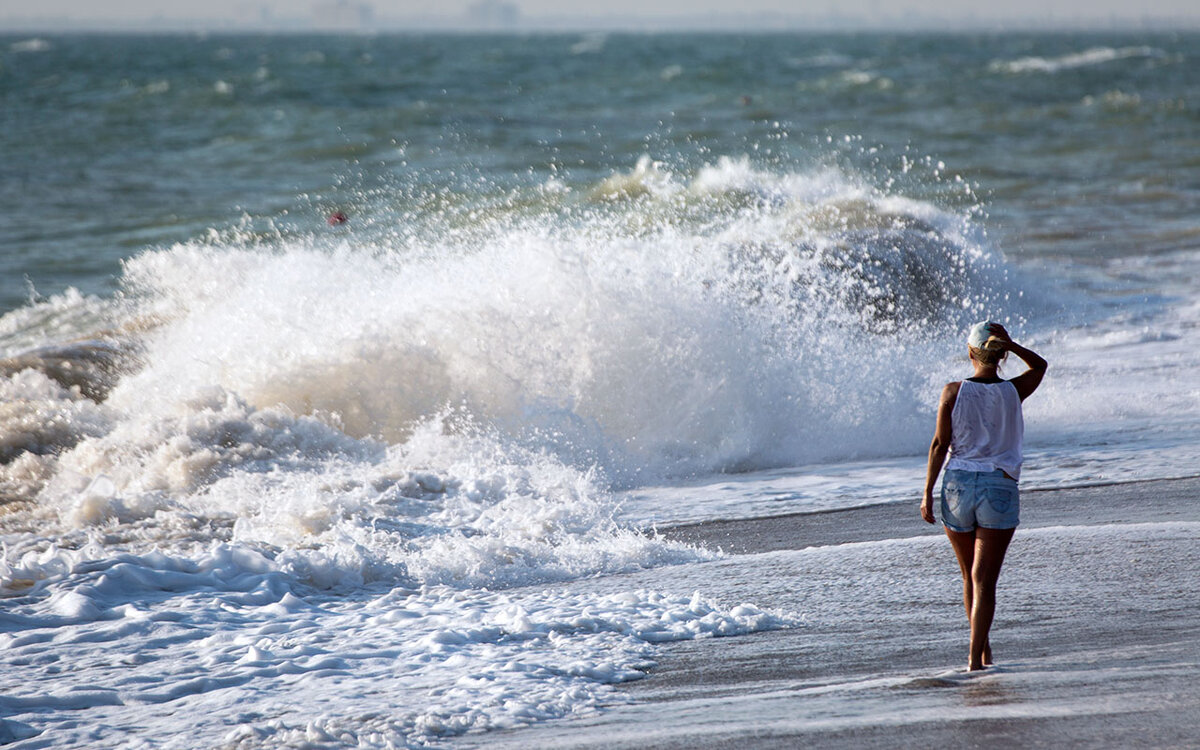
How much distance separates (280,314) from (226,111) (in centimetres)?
2668

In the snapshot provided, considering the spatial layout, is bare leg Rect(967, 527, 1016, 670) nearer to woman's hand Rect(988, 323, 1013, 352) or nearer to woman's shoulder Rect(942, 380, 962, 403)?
woman's shoulder Rect(942, 380, 962, 403)

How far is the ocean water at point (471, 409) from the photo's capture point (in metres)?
4.49

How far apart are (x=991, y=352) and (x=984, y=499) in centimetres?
50

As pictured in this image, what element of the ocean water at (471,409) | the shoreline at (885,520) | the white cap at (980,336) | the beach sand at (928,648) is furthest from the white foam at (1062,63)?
the white cap at (980,336)

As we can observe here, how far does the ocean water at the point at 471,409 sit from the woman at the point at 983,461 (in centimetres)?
101

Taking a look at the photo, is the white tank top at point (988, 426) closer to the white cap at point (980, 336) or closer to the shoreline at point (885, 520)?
the white cap at point (980, 336)

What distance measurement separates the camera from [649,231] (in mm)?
14727

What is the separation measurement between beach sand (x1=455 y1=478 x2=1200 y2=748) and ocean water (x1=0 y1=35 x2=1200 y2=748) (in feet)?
0.66

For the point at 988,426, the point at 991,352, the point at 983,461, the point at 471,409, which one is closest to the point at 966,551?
the point at 983,461

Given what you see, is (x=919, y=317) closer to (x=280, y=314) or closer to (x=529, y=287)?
(x=529, y=287)

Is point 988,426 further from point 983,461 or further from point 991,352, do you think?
point 991,352

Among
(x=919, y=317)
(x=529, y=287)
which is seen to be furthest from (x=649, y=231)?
(x=529, y=287)

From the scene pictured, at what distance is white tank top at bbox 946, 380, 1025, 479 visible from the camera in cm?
391

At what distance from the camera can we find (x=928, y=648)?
14.2 feet
